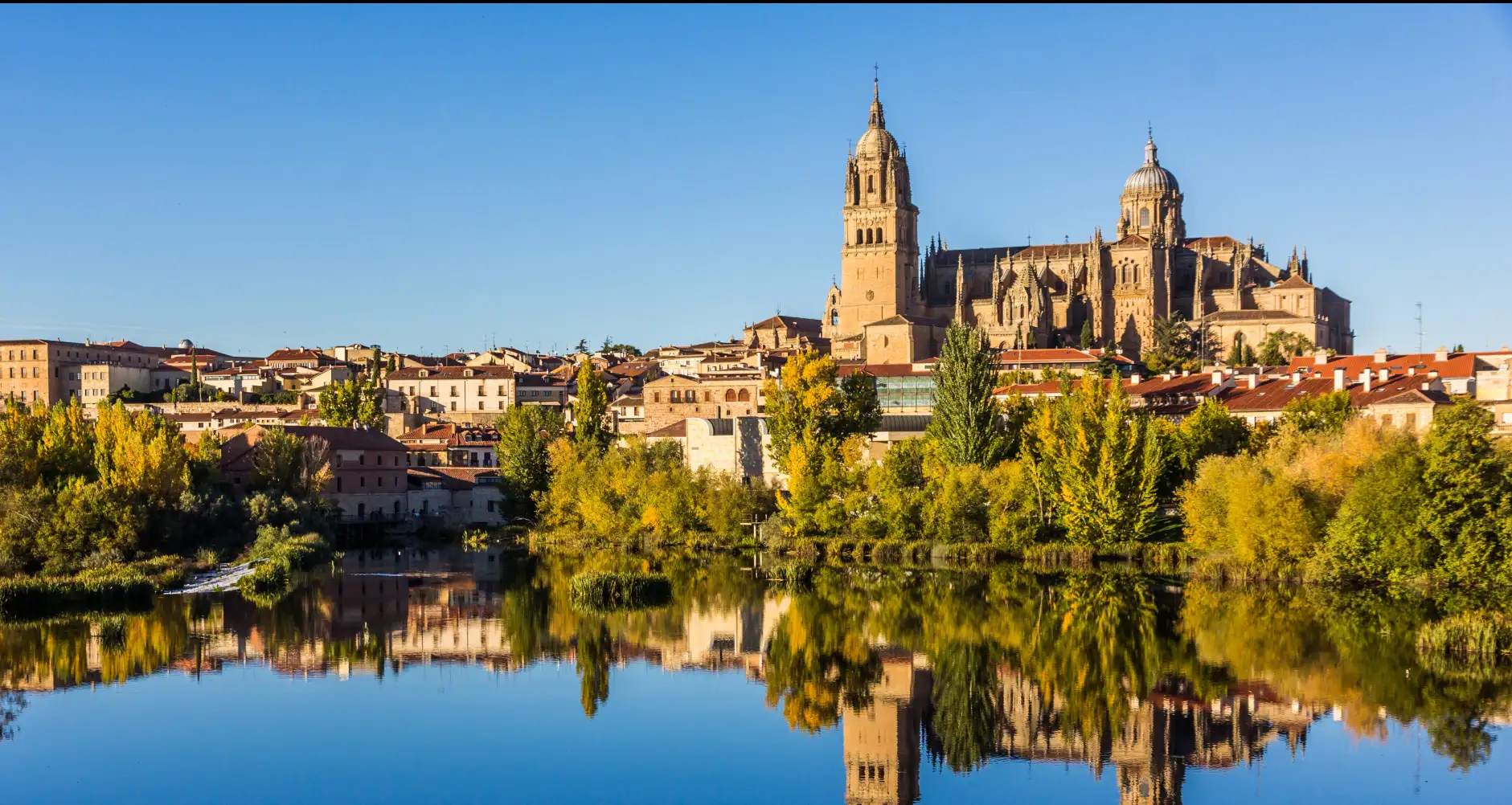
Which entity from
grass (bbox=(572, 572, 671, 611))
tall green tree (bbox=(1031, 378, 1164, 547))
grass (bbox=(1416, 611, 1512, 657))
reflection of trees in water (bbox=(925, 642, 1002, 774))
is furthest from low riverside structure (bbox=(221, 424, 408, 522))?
grass (bbox=(1416, 611, 1512, 657))

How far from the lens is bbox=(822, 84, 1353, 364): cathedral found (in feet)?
237

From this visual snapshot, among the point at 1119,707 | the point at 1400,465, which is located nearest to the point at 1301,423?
→ the point at 1400,465

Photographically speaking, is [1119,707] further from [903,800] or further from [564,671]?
[564,671]

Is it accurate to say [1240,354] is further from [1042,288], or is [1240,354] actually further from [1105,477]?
[1105,477]

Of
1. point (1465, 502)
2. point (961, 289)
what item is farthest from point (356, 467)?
point (961, 289)

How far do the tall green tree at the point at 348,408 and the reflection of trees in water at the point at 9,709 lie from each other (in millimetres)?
35167

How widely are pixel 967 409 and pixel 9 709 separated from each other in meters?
24.3

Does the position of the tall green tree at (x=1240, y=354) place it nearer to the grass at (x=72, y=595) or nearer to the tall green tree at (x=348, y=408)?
the tall green tree at (x=348, y=408)

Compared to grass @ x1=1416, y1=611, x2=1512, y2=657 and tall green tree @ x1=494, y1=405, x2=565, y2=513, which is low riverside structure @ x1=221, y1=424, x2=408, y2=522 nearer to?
tall green tree @ x1=494, y1=405, x2=565, y2=513

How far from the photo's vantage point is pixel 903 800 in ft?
52.9

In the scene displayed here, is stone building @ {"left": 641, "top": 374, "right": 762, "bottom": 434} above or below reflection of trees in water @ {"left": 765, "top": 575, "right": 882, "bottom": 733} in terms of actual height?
above

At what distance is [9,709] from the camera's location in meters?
18.9

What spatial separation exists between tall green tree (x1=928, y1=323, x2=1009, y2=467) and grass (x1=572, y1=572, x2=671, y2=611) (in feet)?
34.4

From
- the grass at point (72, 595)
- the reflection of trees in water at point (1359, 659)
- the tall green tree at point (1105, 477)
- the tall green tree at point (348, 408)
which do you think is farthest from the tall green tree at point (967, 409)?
the tall green tree at point (348, 408)
